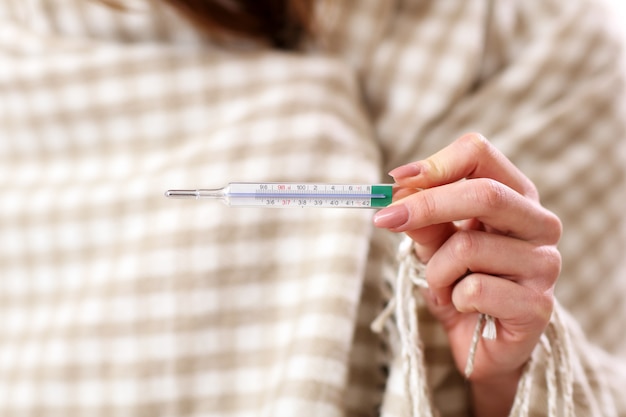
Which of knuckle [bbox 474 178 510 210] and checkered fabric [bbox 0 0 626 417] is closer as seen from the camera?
knuckle [bbox 474 178 510 210]

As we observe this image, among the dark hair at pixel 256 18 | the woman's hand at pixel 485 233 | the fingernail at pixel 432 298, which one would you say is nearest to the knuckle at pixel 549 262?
the woman's hand at pixel 485 233

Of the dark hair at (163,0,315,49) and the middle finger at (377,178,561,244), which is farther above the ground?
the dark hair at (163,0,315,49)

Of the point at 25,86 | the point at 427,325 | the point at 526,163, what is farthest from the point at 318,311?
the point at 25,86

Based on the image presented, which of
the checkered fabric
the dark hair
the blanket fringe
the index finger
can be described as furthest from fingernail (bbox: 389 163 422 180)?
the dark hair

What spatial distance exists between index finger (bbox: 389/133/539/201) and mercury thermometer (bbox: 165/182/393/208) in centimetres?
3

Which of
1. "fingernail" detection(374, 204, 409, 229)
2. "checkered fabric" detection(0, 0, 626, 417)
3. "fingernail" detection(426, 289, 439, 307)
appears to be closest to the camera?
"fingernail" detection(374, 204, 409, 229)

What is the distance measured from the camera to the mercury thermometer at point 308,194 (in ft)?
1.99

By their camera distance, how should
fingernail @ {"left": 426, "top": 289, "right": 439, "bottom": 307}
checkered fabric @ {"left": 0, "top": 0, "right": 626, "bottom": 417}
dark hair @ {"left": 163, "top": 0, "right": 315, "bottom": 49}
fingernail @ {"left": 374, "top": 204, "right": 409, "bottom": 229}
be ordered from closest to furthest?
fingernail @ {"left": 374, "top": 204, "right": 409, "bottom": 229} < fingernail @ {"left": 426, "top": 289, "right": 439, "bottom": 307} < checkered fabric @ {"left": 0, "top": 0, "right": 626, "bottom": 417} < dark hair @ {"left": 163, "top": 0, "right": 315, "bottom": 49}

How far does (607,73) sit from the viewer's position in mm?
951

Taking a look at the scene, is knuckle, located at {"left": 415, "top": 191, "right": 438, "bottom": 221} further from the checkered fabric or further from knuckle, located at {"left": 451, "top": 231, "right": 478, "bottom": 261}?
the checkered fabric

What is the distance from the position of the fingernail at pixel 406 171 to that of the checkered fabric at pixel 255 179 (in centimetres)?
24

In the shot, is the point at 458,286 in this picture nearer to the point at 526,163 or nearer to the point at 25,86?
the point at 526,163

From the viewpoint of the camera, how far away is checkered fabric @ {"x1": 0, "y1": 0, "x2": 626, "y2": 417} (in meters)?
0.81

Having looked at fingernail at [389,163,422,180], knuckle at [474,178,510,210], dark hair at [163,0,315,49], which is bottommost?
knuckle at [474,178,510,210]
